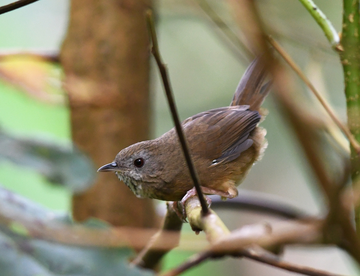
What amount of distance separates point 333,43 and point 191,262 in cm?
131

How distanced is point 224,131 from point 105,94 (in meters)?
1.14

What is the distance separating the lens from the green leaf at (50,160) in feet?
7.77

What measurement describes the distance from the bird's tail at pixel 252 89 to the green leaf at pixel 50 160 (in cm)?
169

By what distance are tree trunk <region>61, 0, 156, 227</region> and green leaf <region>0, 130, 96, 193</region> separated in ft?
3.83

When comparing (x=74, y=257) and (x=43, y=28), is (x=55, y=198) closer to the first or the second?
(x=43, y=28)

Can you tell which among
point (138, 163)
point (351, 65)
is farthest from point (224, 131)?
point (351, 65)

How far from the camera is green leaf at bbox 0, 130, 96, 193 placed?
237cm

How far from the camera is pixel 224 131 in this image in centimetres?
338

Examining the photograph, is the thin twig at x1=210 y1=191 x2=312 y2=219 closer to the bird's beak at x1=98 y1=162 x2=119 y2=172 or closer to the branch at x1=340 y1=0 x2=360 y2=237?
the bird's beak at x1=98 y1=162 x2=119 y2=172

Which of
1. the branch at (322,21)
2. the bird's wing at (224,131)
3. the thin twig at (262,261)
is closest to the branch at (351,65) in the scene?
the branch at (322,21)

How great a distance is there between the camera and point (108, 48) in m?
3.79

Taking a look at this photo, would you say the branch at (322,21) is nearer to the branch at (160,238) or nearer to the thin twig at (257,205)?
the branch at (160,238)

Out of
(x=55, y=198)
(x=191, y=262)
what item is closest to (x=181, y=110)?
(x=55, y=198)

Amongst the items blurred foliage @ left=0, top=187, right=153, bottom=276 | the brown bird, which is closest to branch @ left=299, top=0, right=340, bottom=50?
the brown bird
